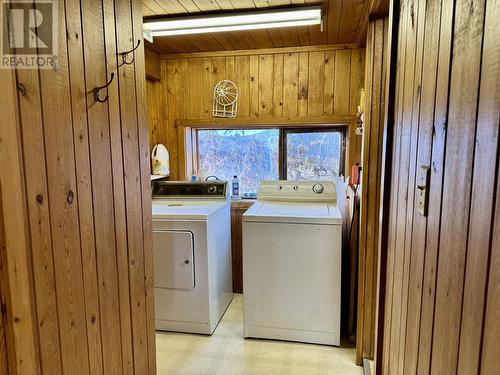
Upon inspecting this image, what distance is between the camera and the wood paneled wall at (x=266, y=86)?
2973 mm

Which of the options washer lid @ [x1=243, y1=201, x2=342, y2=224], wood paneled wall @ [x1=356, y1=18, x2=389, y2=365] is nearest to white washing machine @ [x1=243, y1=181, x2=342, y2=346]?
washer lid @ [x1=243, y1=201, x2=342, y2=224]

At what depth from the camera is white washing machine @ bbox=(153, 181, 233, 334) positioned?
2.44 metres

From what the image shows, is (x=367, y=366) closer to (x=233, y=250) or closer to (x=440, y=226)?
(x=233, y=250)

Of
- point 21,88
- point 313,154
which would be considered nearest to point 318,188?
point 313,154

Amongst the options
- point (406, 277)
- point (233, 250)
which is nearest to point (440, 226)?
point (406, 277)

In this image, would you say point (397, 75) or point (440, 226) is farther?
point (397, 75)

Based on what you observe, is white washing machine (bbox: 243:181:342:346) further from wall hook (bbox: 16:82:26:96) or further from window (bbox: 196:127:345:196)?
wall hook (bbox: 16:82:26:96)

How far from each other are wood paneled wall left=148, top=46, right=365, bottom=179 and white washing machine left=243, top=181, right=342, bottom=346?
3.24ft

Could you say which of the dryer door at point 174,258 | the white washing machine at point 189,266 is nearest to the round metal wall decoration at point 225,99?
the white washing machine at point 189,266

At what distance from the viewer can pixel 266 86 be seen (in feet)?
10.2

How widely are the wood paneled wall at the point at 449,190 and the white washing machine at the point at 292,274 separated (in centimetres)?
113

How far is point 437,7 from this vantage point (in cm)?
83

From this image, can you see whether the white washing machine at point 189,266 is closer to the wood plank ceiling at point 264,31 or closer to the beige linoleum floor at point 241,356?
the beige linoleum floor at point 241,356

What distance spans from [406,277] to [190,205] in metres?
2.04
